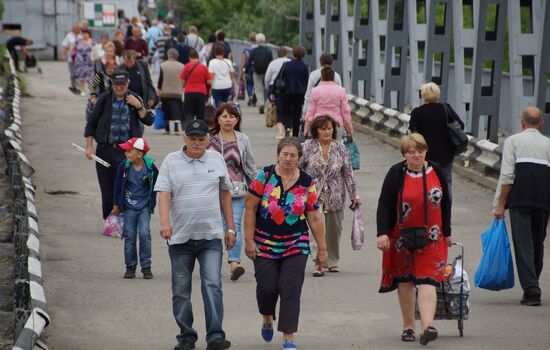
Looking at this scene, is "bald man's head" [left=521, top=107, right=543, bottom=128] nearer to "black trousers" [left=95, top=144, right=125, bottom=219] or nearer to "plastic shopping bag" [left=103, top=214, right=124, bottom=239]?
"black trousers" [left=95, top=144, right=125, bottom=219]

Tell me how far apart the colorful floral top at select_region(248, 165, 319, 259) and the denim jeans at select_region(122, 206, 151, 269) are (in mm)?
3242

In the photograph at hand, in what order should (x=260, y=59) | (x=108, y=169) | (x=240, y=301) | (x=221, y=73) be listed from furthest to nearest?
(x=260, y=59)
(x=221, y=73)
(x=108, y=169)
(x=240, y=301)

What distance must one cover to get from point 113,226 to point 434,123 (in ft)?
12.0

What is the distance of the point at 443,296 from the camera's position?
10.1 m

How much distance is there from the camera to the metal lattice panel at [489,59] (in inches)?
815

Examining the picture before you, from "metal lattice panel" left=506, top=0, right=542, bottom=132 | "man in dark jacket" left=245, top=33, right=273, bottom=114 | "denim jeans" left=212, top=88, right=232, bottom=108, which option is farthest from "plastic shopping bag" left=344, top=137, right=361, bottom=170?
"man in dark jacket" left=245, top=33, right=273, bottom=114

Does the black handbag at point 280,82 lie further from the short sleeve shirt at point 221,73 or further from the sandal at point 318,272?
the sandal at point 318,272

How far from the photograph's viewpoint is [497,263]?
454 inches

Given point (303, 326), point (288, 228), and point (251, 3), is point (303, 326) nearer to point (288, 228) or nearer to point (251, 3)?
point (288, 228)

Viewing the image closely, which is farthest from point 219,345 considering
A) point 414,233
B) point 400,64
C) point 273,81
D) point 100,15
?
point 100,15

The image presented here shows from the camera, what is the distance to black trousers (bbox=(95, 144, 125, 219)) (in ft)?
48.9

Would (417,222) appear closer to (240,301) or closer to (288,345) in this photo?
(288,345)

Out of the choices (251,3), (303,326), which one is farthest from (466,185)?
(251,3)

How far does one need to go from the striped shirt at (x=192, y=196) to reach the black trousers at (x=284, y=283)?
41 centimetres
